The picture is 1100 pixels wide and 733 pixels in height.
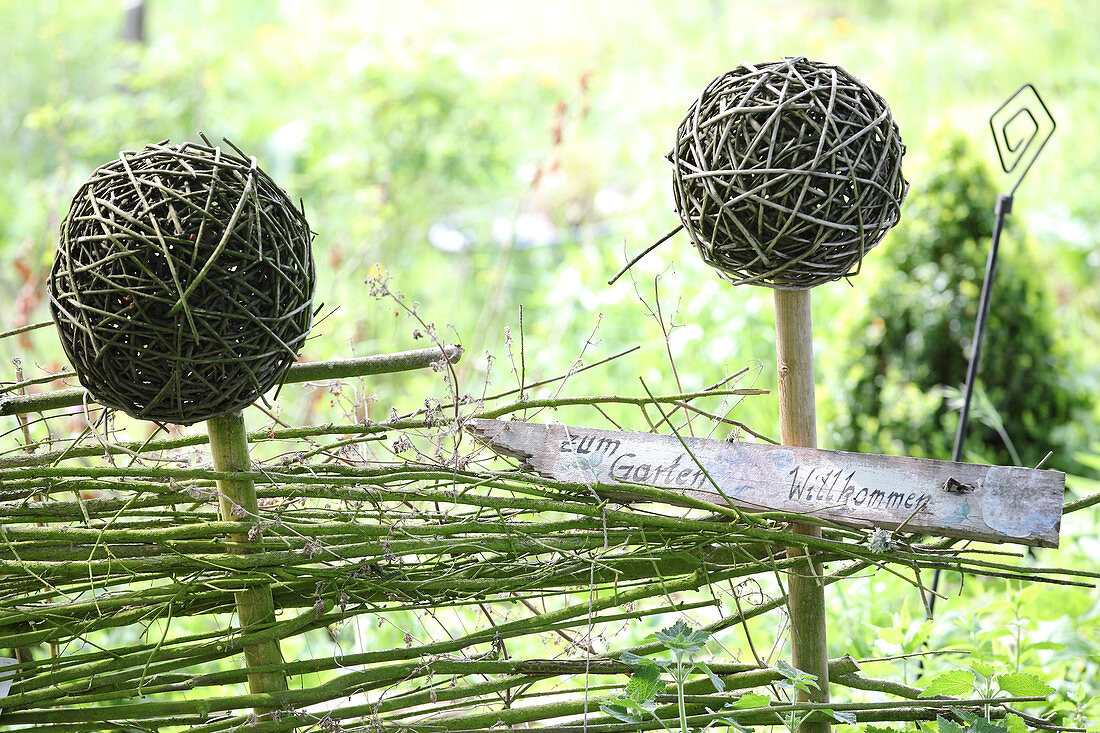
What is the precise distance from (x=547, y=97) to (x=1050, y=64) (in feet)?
9.81

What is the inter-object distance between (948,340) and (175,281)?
196 cm

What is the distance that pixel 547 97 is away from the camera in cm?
498

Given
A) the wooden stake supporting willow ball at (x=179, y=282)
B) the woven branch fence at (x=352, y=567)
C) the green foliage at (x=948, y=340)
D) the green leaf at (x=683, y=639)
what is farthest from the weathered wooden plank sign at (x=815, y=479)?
the green foliage at (x=948, y=340)

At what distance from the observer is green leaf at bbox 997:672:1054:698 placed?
0.90 m

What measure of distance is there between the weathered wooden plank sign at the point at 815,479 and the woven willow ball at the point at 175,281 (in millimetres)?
259

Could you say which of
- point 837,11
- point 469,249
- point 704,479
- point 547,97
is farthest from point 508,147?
point 837,11

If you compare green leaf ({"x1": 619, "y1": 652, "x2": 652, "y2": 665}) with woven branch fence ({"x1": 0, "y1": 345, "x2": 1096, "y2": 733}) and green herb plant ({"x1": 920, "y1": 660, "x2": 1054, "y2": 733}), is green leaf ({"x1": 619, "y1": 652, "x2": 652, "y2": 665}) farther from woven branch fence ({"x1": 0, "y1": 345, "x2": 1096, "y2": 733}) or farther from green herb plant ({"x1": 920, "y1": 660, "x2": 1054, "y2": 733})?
green herb plant ({"x1": 920, "y1": 660, "x2": 1054, "y2": 733})

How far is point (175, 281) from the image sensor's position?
27.3 inches

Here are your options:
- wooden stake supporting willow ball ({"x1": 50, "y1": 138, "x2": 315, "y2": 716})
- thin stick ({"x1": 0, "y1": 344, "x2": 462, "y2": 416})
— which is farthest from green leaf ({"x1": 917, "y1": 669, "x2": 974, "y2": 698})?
wooden stake supporting willow ball ({"x1": 50, "y1": 138, "x2": 315, "y2": 716})

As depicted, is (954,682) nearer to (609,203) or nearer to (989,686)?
(989,686)

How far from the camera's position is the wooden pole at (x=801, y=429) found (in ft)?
2.91

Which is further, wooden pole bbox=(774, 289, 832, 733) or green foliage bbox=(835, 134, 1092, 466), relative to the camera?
green foliage bbox=(835, 134, 1092, 466)

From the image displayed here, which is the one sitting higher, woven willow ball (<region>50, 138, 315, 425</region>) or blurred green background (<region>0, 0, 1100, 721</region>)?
blurred green background (<region>0, 0, 1100, 721</region>)

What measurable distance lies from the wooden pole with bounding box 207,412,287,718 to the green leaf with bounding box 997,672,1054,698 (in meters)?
0.76
